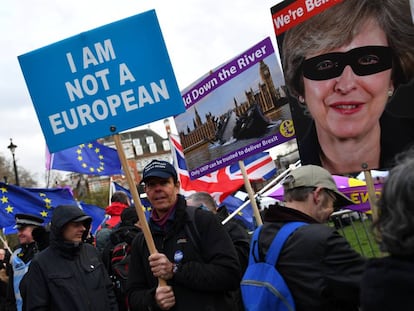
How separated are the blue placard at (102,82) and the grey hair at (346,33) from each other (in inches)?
31.9

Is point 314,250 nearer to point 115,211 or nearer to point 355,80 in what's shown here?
point 355,80

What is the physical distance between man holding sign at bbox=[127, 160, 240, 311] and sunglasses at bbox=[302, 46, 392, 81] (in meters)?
1.17

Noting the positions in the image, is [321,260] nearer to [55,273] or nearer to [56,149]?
[56,149]

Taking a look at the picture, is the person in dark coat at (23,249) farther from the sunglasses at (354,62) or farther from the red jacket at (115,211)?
the sunglasses at (354,62)

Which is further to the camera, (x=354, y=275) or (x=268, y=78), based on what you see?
(x=268, y=78)

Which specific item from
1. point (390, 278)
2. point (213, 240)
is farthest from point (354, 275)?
point (213, 240)

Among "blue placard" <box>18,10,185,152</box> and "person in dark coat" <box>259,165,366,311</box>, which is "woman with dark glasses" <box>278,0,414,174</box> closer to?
"person in dark coat" <box>259,165,366,311</box>

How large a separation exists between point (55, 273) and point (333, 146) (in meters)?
2.45

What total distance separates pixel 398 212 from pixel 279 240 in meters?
1.00

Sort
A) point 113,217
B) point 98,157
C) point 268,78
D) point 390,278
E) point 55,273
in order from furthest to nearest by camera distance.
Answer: point 98,157 < point 113,217 < point 268,78 < point 55,273 < point 390,278

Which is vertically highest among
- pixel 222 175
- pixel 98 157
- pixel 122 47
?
pixel 122 47

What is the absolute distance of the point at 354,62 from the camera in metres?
3.60

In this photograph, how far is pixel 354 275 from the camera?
266 centimetres

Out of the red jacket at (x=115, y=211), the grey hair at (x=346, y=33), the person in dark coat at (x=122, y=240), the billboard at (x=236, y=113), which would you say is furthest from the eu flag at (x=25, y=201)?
the grey hair at (x=346, y=33)
